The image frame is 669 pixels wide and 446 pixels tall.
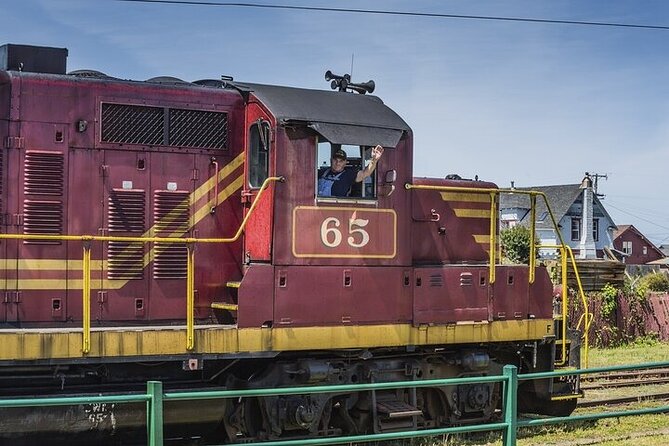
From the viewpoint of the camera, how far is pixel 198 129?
9.38 metres

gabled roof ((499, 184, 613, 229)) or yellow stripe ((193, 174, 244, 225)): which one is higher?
gabled roof ((499, 184, 613, 229))

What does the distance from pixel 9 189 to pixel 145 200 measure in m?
1.40

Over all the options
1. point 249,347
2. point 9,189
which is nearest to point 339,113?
point 249,347

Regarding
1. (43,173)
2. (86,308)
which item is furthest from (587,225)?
(86,308)

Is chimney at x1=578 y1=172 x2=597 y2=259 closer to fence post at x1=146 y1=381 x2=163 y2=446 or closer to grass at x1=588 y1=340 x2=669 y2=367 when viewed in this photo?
grass at x1=588 y1=340 x2=669 y2=367

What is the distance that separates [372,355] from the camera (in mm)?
9672

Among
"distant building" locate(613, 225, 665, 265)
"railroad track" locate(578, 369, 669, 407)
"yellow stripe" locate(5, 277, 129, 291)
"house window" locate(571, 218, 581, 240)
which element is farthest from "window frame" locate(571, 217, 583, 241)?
"yellow stripe" locate(5, 277, 129, 291)

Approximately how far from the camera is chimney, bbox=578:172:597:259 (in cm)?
6200

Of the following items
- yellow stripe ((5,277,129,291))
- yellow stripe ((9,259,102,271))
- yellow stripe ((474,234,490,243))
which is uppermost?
yellow stripe ((474,234,490,243))

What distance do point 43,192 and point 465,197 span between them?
523cm

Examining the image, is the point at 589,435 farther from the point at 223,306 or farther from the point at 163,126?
the point at 163,126

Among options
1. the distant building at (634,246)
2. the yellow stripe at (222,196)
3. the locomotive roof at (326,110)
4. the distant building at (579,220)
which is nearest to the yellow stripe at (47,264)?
the yellow stripe at (222,196)

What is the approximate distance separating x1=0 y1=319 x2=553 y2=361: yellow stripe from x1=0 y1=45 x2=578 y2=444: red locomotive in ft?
0.07

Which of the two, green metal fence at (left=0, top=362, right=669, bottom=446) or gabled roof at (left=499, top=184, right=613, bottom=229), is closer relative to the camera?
green metal fence at (left=0, top=362, right=669, bottom=446)
